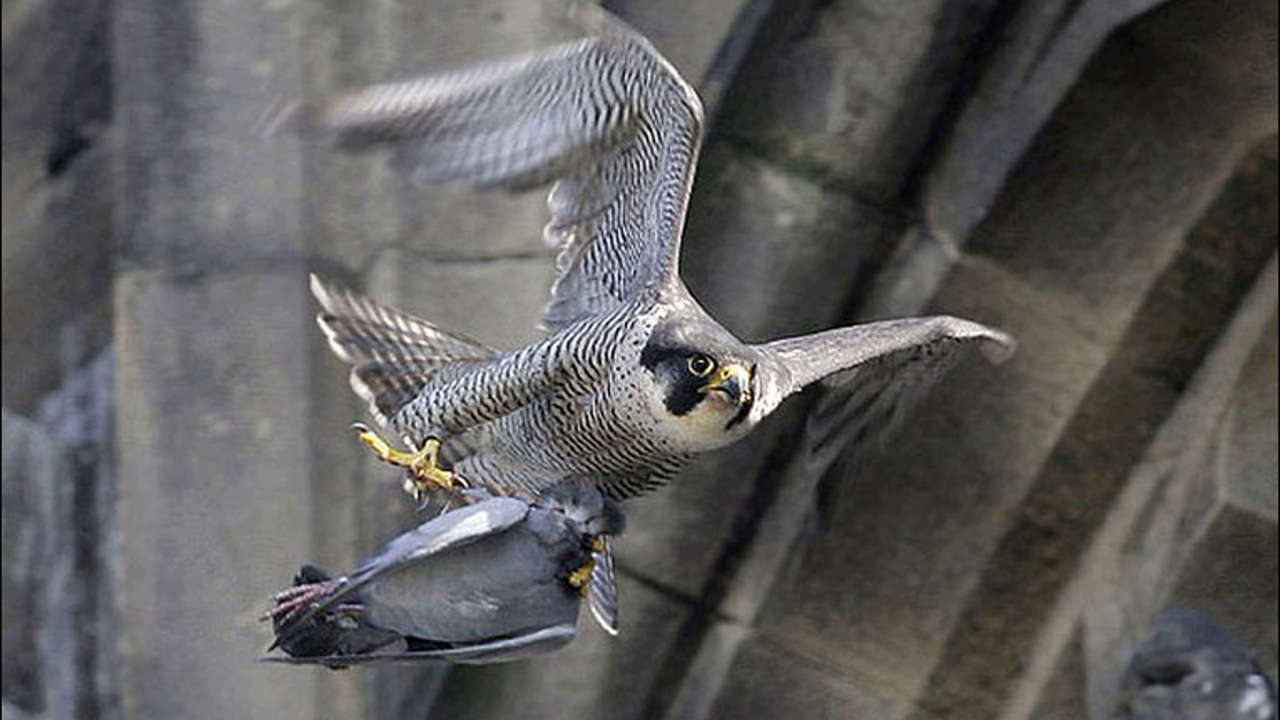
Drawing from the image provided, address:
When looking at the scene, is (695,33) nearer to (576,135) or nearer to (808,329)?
(808,329)

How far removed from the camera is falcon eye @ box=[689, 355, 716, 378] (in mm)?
5168

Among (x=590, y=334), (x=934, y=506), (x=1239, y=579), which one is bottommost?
(x=934, y=506)

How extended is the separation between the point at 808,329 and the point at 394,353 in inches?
25.8

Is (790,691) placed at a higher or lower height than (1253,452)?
lower

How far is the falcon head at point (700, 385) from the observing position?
5156 mm

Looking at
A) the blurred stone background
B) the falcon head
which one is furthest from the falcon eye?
the blurred stone background

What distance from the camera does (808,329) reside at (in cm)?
620

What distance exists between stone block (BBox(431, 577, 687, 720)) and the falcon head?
878mm

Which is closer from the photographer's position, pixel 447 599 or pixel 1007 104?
pixel 447 599

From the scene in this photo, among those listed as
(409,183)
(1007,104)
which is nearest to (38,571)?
(409,183)

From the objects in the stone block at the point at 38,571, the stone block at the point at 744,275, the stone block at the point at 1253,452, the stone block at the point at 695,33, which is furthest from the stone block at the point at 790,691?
the stone block at the point at 38,571

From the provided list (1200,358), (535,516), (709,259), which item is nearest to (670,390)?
(535,516)

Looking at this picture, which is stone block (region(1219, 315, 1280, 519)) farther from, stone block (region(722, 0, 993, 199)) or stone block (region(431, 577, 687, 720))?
stone block (region(431, 577, 687, 720))

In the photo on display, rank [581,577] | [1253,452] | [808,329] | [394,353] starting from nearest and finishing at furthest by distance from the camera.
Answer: [581,577], [394,353], [808,329], [1253,452]
